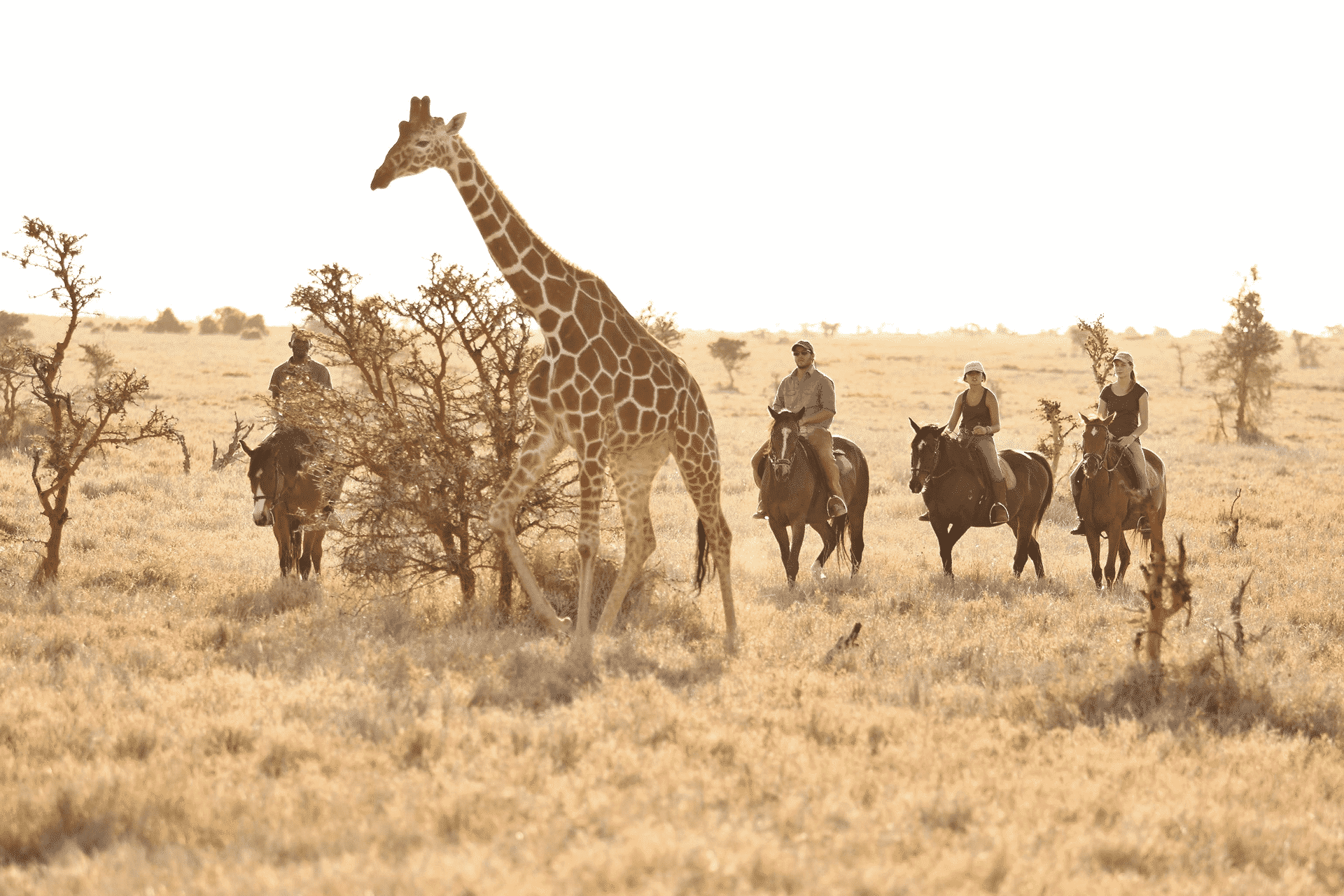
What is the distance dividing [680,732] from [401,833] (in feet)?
6.12

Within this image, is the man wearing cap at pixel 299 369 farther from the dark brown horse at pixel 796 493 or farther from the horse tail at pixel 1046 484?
the horse tail at pixel 1046 484

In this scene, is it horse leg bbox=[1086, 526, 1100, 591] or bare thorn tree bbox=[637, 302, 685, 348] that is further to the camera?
bare thorn tree bbox=[637, 302, 685, 348]

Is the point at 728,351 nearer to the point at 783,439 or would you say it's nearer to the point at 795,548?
the point at 795,548

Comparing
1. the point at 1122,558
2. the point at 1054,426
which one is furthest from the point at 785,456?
the point at 1054,426

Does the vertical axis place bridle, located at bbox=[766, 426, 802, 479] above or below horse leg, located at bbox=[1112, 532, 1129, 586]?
above

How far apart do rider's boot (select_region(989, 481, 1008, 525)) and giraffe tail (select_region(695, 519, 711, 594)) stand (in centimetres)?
364

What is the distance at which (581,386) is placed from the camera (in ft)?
26.3

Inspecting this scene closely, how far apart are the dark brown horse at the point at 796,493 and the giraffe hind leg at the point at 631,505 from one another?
9.56 feet

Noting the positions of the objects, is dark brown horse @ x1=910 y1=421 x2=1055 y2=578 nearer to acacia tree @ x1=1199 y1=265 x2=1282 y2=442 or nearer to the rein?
the rein

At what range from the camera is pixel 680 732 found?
19.0 feet

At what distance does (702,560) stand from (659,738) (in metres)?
Result: 5.05

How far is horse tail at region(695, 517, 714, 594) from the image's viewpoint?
34.7 feet

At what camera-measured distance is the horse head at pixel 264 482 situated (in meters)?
10.2

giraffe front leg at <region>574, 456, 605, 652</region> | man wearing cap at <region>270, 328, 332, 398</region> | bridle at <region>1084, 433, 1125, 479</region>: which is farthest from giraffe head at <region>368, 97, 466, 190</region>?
bridle at <region>1084, 433, 1125, 479</region>
